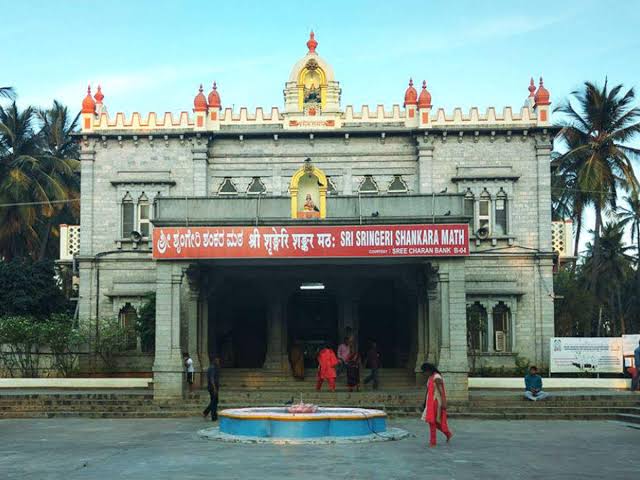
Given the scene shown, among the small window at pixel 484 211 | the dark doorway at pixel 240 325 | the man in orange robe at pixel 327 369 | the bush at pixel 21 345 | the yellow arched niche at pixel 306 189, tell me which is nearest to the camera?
the yellow arched niche at pixel 306 189

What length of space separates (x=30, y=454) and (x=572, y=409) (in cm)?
1301

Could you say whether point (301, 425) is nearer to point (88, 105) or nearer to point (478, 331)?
point (478, 331)

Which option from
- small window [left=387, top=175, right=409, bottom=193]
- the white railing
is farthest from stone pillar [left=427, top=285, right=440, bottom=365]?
the white railing

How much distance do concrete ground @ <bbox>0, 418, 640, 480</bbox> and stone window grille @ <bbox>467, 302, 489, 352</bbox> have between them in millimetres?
11614

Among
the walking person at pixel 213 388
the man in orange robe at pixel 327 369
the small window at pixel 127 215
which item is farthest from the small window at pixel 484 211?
the walking person at pixel 213 388

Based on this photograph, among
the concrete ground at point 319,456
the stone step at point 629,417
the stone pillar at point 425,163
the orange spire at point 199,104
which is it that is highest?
the orange spire at point 199,104

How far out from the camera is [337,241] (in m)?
22.7

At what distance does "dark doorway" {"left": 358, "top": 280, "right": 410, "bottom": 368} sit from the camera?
31016 millimetres

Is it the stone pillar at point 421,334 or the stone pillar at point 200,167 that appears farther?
the stone pillar at point 200,167

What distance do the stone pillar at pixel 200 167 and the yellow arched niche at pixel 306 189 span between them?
8601 millimetres

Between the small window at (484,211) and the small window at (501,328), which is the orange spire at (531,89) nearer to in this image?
the small window at (484,211)

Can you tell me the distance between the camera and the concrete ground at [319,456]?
12.1m

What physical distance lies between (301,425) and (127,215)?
59.7 ft

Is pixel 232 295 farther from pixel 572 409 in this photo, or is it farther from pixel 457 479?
pixel 457 479
